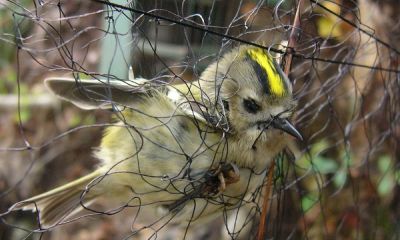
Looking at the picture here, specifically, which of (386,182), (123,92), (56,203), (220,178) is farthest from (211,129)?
(386,182)

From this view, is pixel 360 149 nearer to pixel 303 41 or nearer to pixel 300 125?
pixel 300 125

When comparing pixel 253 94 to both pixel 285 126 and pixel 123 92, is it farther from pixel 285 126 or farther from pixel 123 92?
pixel 123 92

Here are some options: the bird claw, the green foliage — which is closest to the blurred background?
the green foliage

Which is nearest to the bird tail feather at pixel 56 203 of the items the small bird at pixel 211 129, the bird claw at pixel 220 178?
the small bird at pixel 211 129

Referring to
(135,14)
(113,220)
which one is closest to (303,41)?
(135,14)

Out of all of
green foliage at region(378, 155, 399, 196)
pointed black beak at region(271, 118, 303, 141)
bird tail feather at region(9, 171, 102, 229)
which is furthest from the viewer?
green foliage at region(378, 155, 399, 196)

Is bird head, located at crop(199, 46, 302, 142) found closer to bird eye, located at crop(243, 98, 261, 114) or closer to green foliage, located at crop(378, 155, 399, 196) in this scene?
bird eye, located at crop(243, 98, 261, 114)
